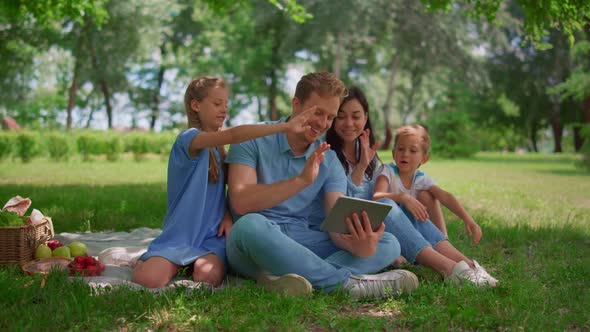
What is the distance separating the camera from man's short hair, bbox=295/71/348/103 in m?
3.37

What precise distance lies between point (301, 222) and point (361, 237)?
0.53 m

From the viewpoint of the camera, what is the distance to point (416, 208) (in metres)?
3.93

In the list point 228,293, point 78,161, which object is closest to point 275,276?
point 228,293

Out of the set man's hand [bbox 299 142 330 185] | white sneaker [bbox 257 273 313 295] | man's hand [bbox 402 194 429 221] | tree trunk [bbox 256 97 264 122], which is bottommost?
white sneaker [bbox 257 273 313 295]

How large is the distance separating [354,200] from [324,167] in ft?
1.96

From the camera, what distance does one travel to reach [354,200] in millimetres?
3141

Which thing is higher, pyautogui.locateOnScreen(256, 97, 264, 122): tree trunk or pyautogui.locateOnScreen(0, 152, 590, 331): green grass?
pyautogui.locateOnScreen(256, 97, 264, 122): tree trunk

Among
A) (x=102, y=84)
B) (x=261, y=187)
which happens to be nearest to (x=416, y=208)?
(x=261, y=187)

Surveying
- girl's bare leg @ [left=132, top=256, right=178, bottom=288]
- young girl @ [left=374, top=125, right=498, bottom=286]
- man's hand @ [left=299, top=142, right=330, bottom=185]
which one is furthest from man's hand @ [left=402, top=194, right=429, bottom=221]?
girl's bare leg @ [left=132, top=256, right=178, bottom=288]

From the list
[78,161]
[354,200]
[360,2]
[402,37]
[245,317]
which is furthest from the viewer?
[402,37]

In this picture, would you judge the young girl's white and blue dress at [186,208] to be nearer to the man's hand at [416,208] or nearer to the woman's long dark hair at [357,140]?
the woman's long dark hair at [357,140]

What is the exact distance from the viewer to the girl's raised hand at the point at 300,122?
308 cm

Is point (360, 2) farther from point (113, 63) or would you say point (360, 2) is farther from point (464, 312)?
point (464, 312)

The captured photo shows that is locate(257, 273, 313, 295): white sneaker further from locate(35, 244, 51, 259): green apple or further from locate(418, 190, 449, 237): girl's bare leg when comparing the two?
locate(35, 244, 51, 259): green apple
